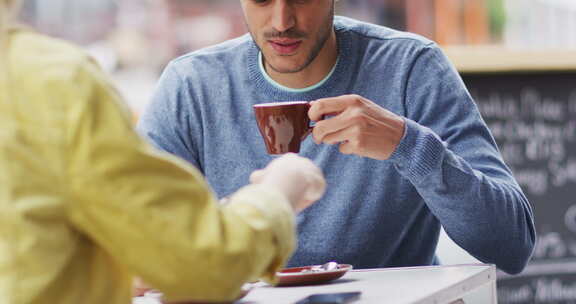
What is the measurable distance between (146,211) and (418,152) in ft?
3.25

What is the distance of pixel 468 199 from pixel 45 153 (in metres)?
1.19

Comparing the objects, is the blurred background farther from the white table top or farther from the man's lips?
the white table top

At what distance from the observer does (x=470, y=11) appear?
168 inches

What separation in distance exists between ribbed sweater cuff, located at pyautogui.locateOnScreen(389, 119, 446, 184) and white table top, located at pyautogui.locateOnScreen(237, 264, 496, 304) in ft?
0.66

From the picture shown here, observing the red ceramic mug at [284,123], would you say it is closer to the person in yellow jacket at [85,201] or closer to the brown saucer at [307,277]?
the brown saucer at [307,277]

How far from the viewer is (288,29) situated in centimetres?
226

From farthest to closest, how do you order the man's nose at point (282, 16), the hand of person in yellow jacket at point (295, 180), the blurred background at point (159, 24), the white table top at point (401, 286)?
the blurred background at point (159, 24) < the man's nose at point (282, 16) < the white table top at point (401, 286) < the hand of person in yellow jacket at point (295, 180)

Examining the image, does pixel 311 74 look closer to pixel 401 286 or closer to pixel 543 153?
pixel 401 286

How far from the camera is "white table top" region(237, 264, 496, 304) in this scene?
1.62 m

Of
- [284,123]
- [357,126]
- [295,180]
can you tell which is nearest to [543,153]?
[357,126]

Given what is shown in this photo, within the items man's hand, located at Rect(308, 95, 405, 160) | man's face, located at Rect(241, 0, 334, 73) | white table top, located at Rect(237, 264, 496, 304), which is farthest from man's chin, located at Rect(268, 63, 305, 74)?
white table top, located at Rect(237, 264, 496, 304)

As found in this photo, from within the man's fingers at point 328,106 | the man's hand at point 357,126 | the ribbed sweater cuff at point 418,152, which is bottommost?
the ribbed sweater cuff at point 418,152

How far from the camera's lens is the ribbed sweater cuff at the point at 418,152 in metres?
1.99

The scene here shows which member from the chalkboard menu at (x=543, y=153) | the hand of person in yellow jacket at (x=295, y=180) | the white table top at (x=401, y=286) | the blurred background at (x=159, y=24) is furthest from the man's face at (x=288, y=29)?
the chalkboard menu at (x=543, y=153)
